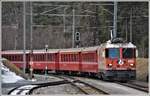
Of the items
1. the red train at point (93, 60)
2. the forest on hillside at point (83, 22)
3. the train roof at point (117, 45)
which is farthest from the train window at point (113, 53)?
the forest on hillside at point (83, 22)

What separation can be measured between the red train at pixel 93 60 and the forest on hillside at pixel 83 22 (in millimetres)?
1185

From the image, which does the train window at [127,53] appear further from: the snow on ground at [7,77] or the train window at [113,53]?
the snow on ground at [7,77]

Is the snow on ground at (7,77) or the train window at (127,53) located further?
the train window at (127,53)

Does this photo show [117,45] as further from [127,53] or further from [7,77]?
[7,77]

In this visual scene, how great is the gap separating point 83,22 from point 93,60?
26.1 ft

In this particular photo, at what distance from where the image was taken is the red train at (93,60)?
2852 centimetres

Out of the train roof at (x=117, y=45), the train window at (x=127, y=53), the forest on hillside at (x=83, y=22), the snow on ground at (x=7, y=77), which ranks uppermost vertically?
the forest on hillside at (x=83, y=22)

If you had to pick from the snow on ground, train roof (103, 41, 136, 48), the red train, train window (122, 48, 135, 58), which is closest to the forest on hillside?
the red train

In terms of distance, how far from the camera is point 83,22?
129ft

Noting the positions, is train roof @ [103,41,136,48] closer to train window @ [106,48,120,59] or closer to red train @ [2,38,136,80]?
red train @ [2,38,136,80]

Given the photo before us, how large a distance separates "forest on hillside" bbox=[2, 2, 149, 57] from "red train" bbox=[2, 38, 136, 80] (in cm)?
118

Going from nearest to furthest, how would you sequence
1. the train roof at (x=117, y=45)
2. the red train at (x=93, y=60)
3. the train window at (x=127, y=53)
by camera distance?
the red train at (x=93, y=60) → the train roof at (x=117, y=45) → the train window at (x=127, y=53)

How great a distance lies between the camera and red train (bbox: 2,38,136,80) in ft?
93.6

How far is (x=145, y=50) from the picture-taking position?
40.0 meters
